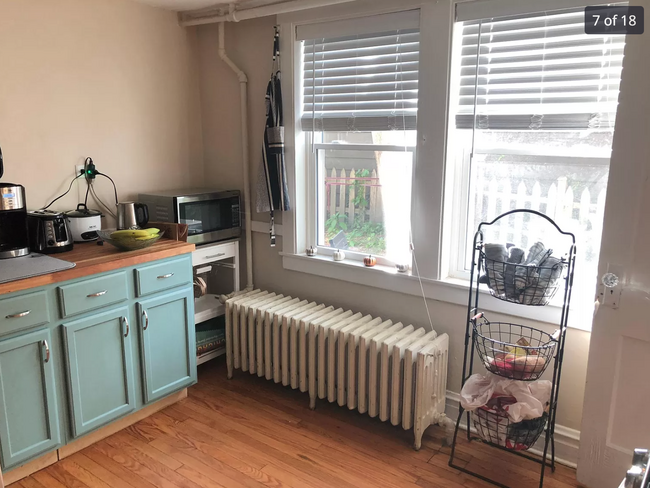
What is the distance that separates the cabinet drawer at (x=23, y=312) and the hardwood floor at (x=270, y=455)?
735mm

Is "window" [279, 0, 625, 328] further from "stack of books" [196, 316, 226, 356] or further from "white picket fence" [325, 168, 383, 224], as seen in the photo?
"stack of books" [196, 316, 226, 356]

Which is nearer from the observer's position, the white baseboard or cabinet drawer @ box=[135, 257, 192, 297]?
the white baseboard

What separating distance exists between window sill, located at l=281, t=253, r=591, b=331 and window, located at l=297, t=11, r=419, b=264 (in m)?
0.11

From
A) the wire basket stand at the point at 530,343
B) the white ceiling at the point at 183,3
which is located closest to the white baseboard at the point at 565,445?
the wire basket stand at the point at 530,343

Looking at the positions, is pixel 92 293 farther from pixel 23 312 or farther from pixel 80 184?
pixel 80 184

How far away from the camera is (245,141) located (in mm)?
3330

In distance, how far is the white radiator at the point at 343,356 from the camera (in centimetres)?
252

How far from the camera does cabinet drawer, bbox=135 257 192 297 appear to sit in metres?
2.64

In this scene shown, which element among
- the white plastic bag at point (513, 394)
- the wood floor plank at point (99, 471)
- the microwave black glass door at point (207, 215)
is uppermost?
the microwave black glass door at point (207, 215)

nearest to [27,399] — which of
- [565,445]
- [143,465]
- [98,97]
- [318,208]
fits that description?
[143,465]

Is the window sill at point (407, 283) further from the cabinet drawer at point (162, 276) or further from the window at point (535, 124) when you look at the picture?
the cabinet drawer at point (162, 276)

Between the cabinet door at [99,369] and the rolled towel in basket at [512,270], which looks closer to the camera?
the rolled towel in basket at [512,270]

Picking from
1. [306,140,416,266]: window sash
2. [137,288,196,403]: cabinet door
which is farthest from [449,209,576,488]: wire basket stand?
[137,288,196,403]: cabinet door

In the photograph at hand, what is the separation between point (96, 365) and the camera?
2492 millimetres
